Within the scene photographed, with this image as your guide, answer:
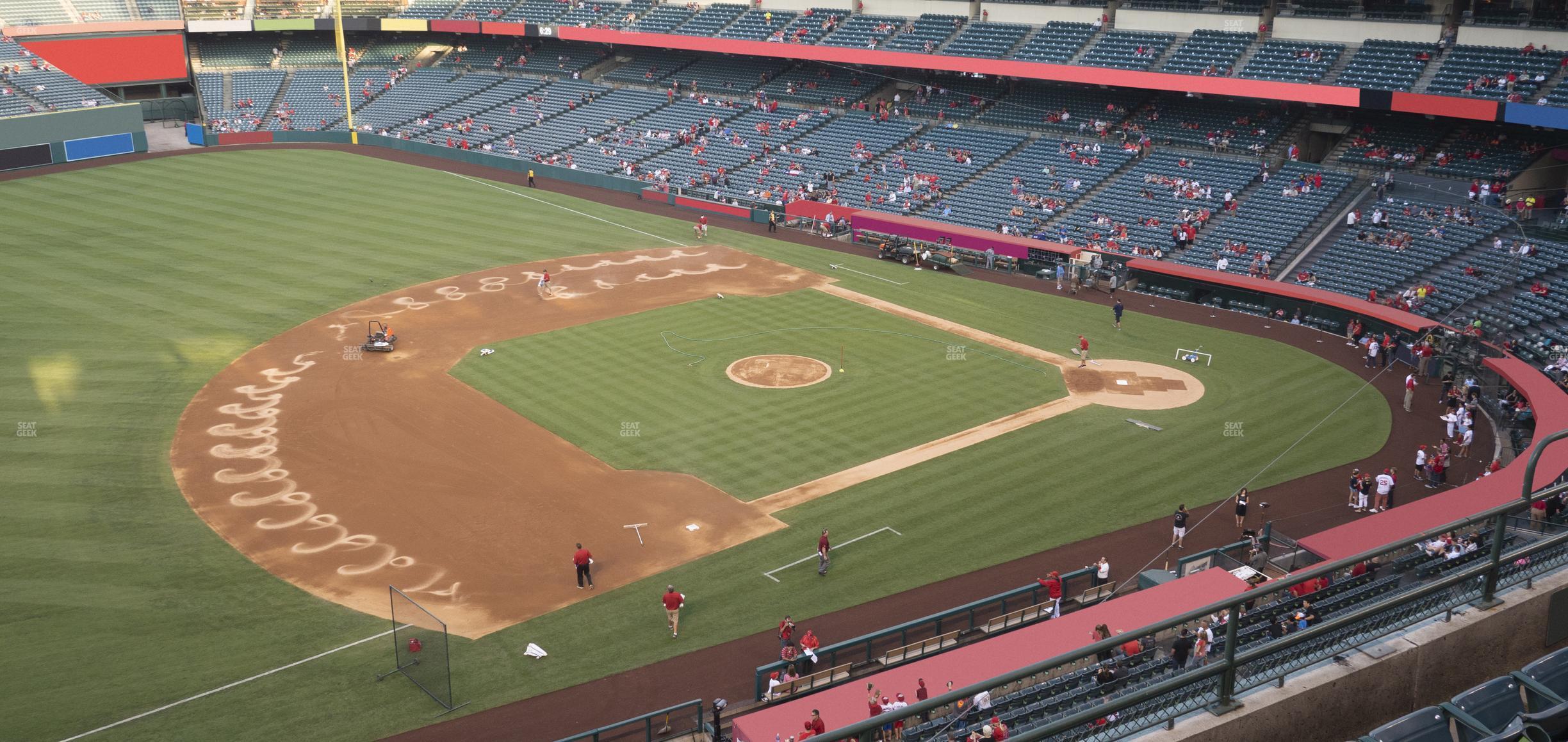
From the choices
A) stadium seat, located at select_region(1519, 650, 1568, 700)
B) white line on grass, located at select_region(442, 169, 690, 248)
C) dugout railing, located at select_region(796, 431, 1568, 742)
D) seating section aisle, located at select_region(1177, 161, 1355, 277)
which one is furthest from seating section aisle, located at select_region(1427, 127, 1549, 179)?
stadium seat, located at select_region(1519, 650, 1568, 700)

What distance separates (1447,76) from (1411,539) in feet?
163

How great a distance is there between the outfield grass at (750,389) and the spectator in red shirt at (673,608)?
6927mm

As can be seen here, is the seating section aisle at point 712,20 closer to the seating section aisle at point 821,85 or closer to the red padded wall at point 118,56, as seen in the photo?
the seating section aisle at point 821,85

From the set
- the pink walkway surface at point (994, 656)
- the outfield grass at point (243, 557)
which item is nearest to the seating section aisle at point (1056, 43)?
the outfield grass at point (243, 557)

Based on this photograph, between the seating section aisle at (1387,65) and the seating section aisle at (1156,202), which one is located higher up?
the seating section aisle at (1387,65)

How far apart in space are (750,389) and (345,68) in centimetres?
4765

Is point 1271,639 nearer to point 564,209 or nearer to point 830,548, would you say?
point 830,548

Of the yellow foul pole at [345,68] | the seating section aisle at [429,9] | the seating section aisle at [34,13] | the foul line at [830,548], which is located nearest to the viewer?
the foul line at [830,548]

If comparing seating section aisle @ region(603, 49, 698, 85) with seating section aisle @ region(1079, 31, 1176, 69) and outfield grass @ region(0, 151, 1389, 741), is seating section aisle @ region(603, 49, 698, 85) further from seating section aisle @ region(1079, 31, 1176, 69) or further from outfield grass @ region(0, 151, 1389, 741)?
seating section aisle @ region(1079, 31, 1176, 69)

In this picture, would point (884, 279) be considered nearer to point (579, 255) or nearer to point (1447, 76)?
point (579, 255)

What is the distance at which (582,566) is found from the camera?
2664 centimetres

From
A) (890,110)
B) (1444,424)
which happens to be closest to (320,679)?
(1444,424)

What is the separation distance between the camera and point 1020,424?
36.5 metres

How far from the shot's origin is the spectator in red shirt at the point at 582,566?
1046 inches
